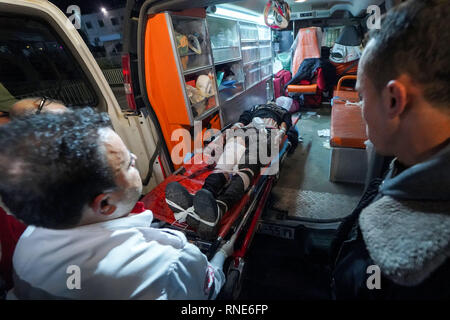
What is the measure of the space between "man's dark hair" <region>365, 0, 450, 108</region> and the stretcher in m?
1.30

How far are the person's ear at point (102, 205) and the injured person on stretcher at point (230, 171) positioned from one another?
795 mm

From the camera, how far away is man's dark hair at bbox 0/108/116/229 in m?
0.56

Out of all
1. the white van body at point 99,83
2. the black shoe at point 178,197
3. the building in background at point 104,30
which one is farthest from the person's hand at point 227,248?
the building in background at point 104,30

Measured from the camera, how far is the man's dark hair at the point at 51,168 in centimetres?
56

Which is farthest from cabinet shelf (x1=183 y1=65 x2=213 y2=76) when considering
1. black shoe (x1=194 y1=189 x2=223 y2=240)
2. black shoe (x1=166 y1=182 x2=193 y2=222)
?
black shoe (x1=194 y1=189 x2=223 y2=240)

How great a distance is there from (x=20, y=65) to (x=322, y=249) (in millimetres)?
3268

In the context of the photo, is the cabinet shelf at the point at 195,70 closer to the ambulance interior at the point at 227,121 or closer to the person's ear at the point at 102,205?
the ambulance interior at the point at 227,121

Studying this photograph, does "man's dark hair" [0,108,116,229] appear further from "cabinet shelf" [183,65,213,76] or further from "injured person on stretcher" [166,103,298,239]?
"cabinet shelf" [183,65,213,76]

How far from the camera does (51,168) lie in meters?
0.57

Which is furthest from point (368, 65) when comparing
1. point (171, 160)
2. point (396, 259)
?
point (171, 160)

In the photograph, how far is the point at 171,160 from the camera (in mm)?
2633
